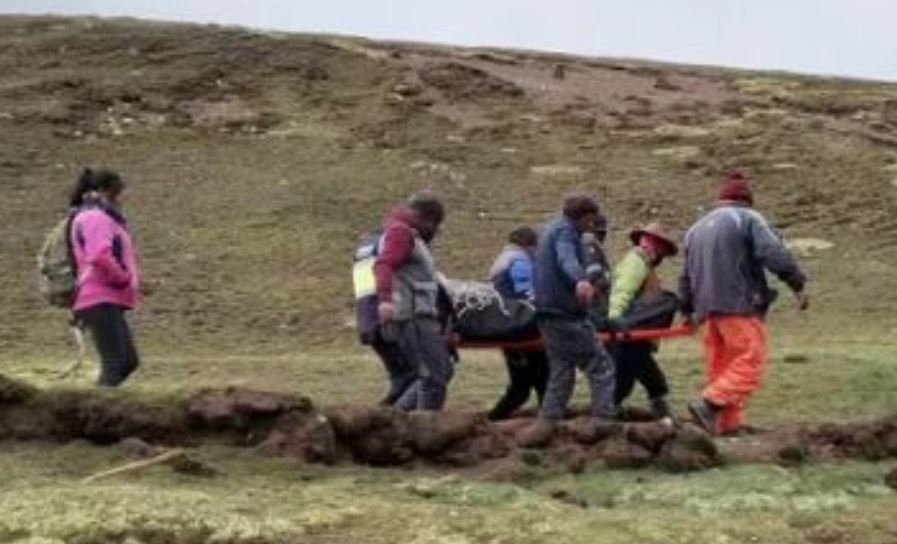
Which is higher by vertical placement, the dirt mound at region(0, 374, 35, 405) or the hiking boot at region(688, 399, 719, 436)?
the dirt mound at region(0, 374, 35, 405)

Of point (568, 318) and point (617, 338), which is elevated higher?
point (568, 318)

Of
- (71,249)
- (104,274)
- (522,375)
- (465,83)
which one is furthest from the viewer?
(465,83)

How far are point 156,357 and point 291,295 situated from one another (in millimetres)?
4437

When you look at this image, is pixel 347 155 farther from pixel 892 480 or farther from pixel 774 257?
pixel 892 480

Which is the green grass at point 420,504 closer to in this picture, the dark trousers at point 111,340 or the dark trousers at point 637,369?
the dark trousers at point 111,340

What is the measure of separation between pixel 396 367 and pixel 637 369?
6.06ft

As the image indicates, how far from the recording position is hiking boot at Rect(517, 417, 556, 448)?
10.9 meters

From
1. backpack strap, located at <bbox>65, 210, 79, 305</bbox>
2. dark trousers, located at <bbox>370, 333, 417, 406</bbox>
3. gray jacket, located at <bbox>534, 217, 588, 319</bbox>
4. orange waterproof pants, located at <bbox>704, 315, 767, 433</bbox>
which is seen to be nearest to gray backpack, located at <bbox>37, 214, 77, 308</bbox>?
backpack strap, located at <bbox>65, 210, 79, 305</bbox>

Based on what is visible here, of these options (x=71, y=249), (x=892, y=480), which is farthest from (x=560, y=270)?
(x=71, y=249)

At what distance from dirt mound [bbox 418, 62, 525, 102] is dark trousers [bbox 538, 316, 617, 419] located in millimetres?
25764

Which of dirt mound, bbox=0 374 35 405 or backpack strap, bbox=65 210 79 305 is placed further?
backpack strap, bbox=65 210 79 305

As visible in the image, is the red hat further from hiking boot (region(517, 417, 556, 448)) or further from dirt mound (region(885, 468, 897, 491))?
dirt mound (region(885, 468, 897, 491))

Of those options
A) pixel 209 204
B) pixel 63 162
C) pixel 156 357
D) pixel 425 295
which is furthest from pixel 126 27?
pixel 425 295

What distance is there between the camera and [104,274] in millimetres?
13047
